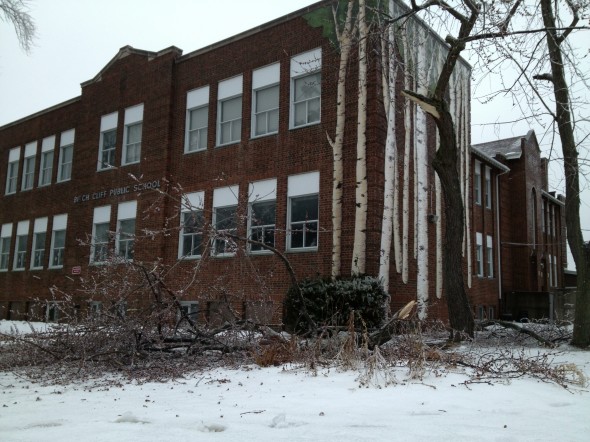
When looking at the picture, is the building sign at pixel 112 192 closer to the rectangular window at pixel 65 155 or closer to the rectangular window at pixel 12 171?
the rectangular window at pixel 65 155

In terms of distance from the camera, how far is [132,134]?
2212cm

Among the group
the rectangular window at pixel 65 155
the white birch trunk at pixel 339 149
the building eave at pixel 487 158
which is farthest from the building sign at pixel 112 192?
the building eave at pixel 487 158

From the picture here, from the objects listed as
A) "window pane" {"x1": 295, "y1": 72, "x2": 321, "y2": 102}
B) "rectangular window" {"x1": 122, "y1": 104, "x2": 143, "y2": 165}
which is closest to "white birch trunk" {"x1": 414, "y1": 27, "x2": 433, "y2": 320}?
"window pane" {"x1": 295, "y1": 72, "x2": 321, "y2": 102}

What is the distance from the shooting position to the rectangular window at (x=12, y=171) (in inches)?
1113

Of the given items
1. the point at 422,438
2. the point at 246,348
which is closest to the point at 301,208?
the point at 246,348

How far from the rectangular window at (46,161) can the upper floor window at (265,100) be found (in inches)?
499

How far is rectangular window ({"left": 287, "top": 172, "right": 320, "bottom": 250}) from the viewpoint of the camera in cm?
1611

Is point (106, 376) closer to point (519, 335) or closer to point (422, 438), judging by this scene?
point (422, 438)

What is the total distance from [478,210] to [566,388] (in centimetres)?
1796

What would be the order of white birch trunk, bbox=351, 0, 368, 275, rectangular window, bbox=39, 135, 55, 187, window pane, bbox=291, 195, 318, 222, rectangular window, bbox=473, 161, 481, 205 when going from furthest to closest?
rectangular window, bbox=39, 135, 55, 187, rectangular window, bbox=473, 161, 481, 205, window pane, bbox=291, 195, 318, 222, white birch trunk, bbox=351, 0, 368, 275

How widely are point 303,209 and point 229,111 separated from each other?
494 centimetres

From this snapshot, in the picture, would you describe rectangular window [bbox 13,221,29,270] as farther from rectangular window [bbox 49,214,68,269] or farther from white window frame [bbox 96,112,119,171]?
white window frame [bbox 96,112,119,171]

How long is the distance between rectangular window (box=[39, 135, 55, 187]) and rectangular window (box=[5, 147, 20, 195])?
2.31 meters

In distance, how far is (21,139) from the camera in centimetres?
2814
